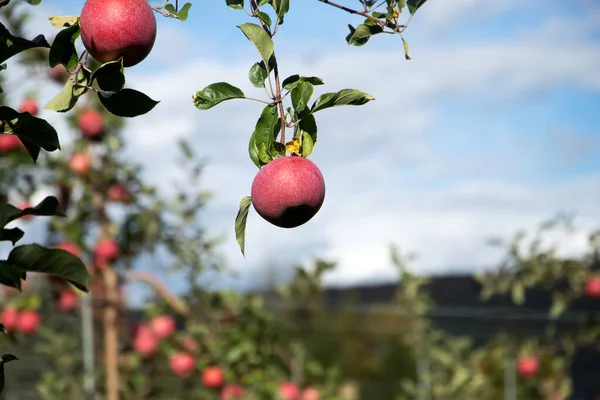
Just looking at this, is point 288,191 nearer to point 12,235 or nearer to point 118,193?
point 12,235

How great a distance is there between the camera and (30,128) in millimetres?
1108

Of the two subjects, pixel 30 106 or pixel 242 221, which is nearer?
pixel 242 221

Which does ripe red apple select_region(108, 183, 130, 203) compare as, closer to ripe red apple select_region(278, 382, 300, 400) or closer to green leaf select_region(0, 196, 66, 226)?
ripe red apple select_region(278, 382, 300, 400)

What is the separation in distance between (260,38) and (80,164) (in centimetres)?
230

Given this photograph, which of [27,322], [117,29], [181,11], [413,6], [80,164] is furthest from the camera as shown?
[27,322]

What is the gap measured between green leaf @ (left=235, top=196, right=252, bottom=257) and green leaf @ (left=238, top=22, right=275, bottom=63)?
171 millimetres

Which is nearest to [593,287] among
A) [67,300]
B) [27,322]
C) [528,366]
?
[528,366]

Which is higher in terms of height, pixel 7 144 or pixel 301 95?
pixel 301 95

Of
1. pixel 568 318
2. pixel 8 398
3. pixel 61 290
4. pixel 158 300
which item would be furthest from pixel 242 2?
pixel 568 318

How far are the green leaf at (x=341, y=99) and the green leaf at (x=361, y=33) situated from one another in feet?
0.60

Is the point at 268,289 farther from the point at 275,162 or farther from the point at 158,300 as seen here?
the point at 275,162

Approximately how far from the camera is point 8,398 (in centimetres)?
471

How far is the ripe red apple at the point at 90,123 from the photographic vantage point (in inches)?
129

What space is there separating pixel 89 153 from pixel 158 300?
0.81 meters
